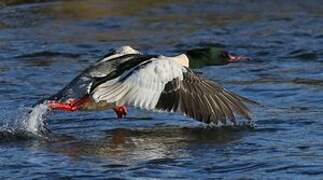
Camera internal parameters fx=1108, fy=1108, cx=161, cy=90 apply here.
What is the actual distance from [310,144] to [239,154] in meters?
0.62

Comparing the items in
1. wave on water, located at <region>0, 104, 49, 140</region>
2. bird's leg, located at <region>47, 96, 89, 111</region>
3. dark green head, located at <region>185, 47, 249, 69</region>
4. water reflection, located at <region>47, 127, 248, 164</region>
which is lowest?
water reflection, located at <region>47, 127, 248, 164</region>

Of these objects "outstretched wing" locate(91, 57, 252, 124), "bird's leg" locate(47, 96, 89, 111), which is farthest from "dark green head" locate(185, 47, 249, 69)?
"bird's leg" locate(47, 96, 89, 111)

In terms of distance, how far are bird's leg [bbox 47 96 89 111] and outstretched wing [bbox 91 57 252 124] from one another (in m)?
0.28

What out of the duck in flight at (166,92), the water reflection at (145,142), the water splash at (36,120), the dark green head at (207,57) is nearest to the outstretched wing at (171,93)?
the duck in flight at (166,92)

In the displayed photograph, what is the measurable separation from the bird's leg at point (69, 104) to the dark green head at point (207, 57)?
4.42 ft

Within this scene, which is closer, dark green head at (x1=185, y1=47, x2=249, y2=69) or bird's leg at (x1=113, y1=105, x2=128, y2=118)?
bird's leg at (x1=113, y1=105, x2=128, y2=118)

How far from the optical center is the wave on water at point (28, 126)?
9320mm

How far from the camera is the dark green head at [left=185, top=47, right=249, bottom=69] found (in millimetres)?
10523

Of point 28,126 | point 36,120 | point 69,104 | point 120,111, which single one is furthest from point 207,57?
point 28,126

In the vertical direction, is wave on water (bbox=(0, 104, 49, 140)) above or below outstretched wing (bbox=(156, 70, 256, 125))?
below

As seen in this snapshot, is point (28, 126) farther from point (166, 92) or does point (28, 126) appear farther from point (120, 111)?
point (166, 92)

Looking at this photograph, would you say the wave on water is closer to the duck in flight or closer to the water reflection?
the water reflection

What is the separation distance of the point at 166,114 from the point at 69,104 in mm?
1144

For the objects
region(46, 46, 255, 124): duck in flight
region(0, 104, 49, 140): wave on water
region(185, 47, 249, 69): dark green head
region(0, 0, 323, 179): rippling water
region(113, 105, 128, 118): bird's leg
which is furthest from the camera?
region(185, 47, 249, 69): dark green head
